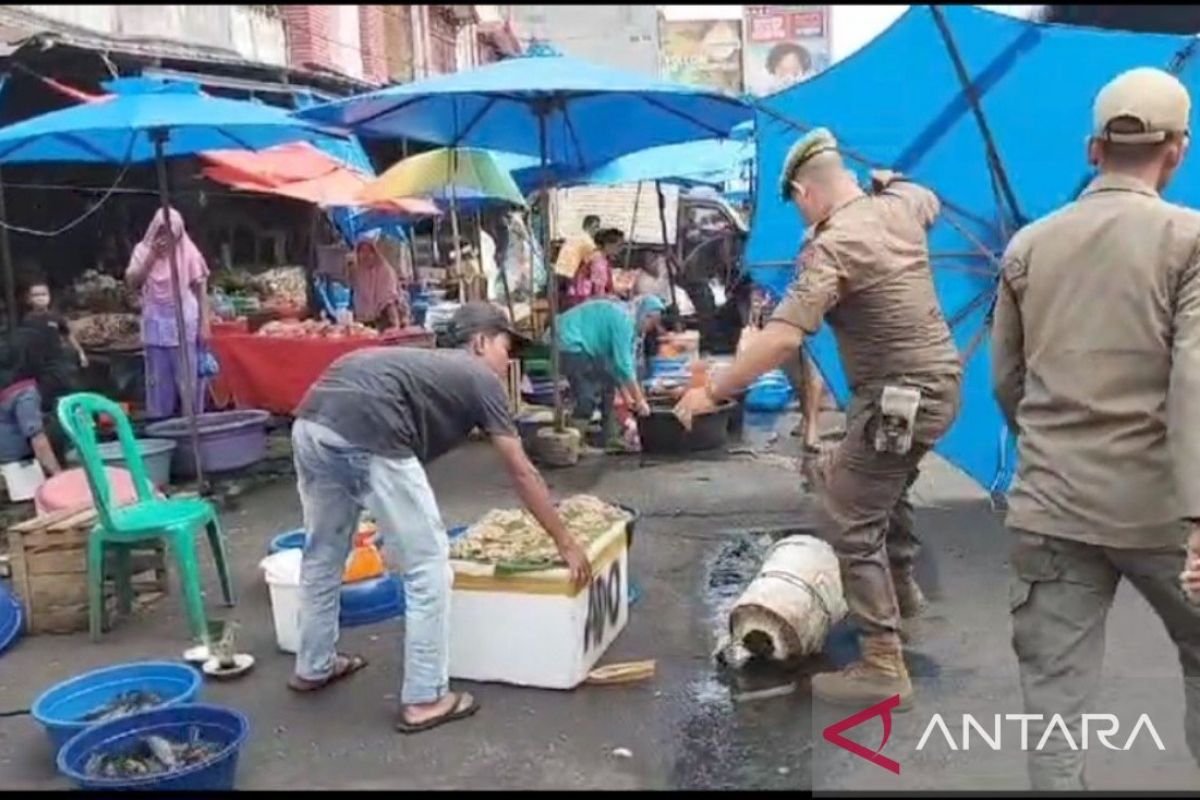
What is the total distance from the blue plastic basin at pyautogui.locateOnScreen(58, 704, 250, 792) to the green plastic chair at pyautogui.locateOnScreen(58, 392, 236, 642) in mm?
1194

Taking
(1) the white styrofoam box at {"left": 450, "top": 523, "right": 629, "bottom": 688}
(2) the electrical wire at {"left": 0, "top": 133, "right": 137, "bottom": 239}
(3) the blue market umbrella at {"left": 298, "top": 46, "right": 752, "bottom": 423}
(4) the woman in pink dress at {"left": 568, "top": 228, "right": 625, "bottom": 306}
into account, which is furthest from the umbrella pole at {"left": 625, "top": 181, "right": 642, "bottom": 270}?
(1) the white styrofoam box at {"left": 450, "top": 523, "right": 629, "bottom": 688}

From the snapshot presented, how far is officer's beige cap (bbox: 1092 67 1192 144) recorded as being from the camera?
2932 mm

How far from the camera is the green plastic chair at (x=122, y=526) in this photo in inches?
210

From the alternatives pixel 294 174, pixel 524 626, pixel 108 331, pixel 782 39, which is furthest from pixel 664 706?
pixel 782 39

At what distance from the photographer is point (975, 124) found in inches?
248

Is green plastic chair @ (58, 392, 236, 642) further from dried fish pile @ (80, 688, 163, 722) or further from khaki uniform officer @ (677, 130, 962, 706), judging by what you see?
khaki uniform officer @ (677, 130, 962, 706)

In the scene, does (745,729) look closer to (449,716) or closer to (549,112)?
(449,716)

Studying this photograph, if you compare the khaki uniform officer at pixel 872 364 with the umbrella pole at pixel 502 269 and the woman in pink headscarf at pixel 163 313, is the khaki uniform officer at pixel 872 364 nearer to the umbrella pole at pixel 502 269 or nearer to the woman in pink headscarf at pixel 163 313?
the woman in pink headscarf at pixel 163 313

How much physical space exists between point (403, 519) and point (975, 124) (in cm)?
370

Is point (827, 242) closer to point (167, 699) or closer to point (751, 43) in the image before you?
point (167, 699)

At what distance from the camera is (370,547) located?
568 cm

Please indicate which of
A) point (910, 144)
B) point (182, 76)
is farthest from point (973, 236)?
point (182, 76)

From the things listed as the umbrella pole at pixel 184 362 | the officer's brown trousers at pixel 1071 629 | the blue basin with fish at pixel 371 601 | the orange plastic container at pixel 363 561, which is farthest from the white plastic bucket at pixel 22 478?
the officer's brown trousers at pixel 1071 629

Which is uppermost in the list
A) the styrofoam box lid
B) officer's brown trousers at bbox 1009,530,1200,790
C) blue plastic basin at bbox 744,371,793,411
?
officer's brown trousers at bbox 1009,530,1200,790
